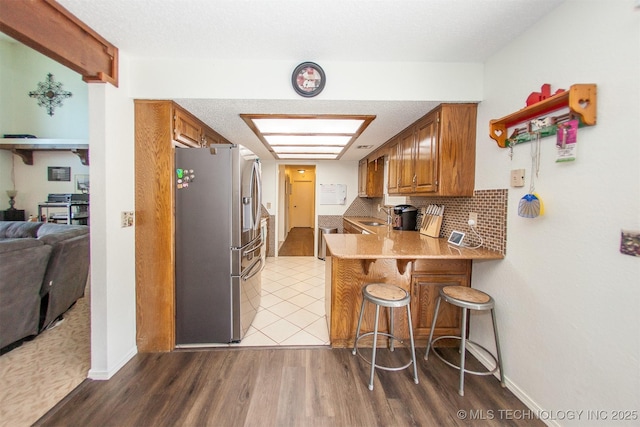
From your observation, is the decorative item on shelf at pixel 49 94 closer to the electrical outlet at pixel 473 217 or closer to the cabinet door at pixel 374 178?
the cabinet door at pixel 374 178

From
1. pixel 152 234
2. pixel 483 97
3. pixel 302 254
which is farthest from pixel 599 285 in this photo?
pixel 302 254

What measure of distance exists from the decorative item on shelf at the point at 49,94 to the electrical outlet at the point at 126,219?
566cm

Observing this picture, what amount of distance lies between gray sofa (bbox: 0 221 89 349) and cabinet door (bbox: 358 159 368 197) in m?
4.04

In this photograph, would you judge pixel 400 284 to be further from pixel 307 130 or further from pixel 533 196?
pixel 307 130

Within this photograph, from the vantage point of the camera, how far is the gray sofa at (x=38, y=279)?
68.7 inches

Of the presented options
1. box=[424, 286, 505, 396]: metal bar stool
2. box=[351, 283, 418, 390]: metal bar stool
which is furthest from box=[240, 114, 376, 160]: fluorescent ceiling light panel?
box=[424, 286, 505, 396]: metal bar stool

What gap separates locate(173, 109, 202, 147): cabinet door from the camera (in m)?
1.92

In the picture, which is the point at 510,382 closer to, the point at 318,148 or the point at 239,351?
the point at 239,351

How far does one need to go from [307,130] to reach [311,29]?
1.23 metres

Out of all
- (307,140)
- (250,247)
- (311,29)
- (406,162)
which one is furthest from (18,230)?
(406,162)

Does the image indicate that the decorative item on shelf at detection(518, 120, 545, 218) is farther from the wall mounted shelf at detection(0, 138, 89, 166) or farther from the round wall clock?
the wall mounted shelf at detection(0, 138, 89, 166)

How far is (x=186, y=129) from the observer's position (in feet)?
6.82

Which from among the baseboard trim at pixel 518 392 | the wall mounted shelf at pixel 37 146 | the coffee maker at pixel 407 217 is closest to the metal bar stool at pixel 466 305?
the baseboard trim at pixel 518 392

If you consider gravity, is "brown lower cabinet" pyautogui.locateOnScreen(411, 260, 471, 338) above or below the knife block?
below
